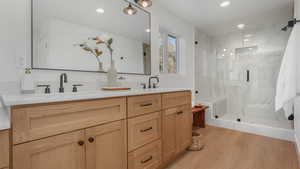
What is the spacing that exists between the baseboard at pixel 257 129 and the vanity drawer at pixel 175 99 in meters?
1.74

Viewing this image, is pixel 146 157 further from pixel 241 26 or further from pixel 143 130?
pixel 241 26

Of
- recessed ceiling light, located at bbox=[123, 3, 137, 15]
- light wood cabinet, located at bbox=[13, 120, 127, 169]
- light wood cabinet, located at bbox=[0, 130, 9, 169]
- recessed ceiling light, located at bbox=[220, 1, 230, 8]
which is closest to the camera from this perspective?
light wood cabinet, located at bbox=[0, 130, 9, 169]

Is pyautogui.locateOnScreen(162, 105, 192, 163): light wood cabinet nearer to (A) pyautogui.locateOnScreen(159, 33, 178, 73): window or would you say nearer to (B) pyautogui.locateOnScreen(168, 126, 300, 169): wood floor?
(B) pyautogui.locateOnScreen(168, 126, 300, 169): wood floor

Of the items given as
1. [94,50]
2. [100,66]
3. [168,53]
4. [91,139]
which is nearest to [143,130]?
[91,139]

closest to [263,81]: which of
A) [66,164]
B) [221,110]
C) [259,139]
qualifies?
[221,110]

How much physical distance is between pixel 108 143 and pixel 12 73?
3.08 ft

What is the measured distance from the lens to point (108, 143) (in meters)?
1.02

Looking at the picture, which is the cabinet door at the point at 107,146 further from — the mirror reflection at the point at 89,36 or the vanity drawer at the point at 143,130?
the mirror reflection at the point at 89,36

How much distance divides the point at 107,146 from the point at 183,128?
1.12 metres

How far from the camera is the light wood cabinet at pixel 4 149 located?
24.2 inches

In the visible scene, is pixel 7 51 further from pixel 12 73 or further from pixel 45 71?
pixel 45 71

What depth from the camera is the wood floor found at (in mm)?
1703

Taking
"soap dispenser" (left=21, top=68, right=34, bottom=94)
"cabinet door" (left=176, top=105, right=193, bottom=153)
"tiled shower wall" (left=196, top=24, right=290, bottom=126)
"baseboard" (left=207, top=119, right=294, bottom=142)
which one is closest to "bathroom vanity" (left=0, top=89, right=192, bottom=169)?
"cabinet door" (left=176, top=105, right=193, bottom=153)

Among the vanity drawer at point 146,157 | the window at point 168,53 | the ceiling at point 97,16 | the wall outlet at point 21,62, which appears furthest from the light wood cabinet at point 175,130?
the wall outlet at point 21,62
